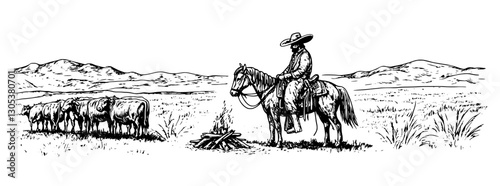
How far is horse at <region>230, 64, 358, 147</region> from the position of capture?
9.29 m

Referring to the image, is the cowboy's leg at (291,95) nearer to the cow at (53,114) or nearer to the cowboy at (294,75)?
the cowboy at (294,75)

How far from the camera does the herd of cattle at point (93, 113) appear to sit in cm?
997

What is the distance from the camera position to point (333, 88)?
30.7 feet

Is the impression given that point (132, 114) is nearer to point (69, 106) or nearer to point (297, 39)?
point (69, 106)

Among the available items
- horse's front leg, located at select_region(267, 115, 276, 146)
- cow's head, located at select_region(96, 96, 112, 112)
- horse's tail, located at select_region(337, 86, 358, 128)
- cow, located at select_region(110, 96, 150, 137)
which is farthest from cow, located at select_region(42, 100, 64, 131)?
horse's tail, located at select_region(337, 86, 358, 128)

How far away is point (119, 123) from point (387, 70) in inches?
186

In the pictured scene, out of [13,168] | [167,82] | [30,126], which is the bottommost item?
[13,168]

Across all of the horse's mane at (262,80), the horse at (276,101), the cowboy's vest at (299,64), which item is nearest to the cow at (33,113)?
the horse at (276,101)

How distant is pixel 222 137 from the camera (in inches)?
370

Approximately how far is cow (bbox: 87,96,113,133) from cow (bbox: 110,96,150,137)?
9cm

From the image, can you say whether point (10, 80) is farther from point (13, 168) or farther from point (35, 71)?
point (13, 168)

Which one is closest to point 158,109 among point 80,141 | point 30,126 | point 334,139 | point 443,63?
point 80,141

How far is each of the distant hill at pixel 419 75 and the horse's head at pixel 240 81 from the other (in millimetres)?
1885

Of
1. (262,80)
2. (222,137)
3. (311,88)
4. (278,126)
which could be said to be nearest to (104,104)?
(222,137)
